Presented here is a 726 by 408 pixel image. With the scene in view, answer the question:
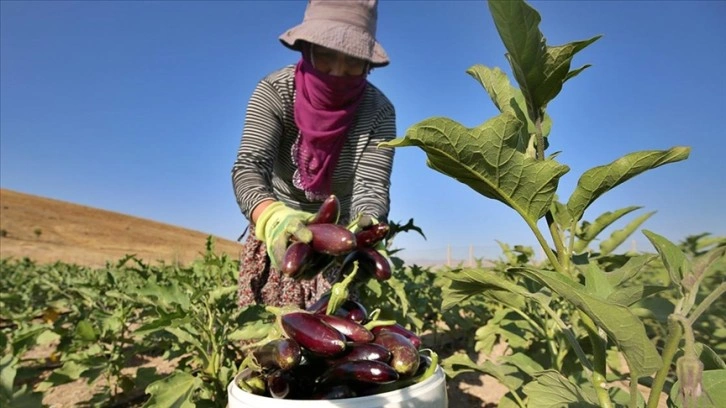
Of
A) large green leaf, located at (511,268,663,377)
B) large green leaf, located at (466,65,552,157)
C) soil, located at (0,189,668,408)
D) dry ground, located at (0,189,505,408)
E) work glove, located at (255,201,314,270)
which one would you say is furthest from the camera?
dry ground, located at (0,189,505,408)

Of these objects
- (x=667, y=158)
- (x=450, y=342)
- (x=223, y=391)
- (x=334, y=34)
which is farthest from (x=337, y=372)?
(x=450, y=342)

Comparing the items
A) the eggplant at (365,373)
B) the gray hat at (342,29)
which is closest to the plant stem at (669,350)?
the eggplant at (365,373)

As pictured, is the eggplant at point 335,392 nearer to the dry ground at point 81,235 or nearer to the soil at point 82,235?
the soil at point 82,235

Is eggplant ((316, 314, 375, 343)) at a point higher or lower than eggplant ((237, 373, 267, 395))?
higher

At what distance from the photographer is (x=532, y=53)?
0.67m

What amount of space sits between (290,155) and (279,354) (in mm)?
1490

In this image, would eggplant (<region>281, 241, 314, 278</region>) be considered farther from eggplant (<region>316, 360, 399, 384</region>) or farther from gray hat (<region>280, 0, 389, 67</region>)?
gray hat (<region>280, 0, 389, 67</region>)

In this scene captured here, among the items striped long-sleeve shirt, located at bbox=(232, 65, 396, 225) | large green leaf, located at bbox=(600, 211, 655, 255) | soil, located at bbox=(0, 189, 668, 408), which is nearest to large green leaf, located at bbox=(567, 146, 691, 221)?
large green leaf, located at bbox=(600, 211, 655, 255)

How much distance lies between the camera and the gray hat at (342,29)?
1963 mm

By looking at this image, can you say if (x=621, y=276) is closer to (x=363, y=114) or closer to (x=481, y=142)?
(x=481, y=142)

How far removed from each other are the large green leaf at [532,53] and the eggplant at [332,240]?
0.55 metres

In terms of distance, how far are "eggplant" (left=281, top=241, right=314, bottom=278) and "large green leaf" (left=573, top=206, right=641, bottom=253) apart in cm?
70

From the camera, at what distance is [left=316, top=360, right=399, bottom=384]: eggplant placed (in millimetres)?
839

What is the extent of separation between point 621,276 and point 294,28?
1.71 meters
